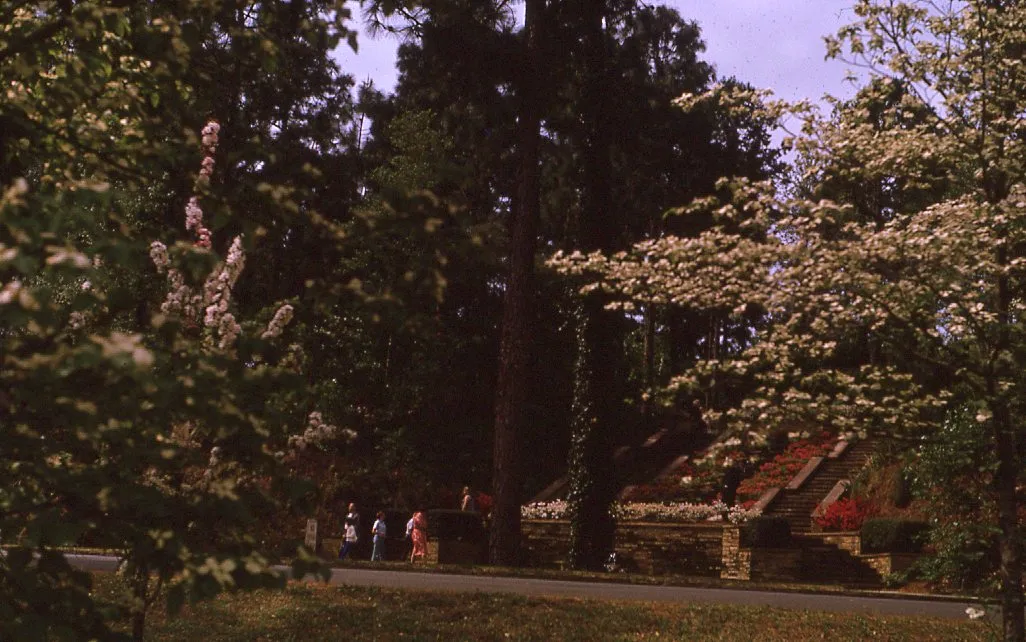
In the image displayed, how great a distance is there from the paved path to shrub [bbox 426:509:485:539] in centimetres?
802

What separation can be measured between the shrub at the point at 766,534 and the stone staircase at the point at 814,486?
418 cm

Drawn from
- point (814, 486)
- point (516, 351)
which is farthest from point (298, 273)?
point (814, 486)

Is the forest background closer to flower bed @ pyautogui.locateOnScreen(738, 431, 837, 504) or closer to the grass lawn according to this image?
the grass lawn

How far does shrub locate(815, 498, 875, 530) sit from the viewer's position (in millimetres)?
27891

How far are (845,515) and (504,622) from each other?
17.3 meters

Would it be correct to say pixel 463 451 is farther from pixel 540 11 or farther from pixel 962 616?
pixel 962 616

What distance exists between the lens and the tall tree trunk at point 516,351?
22688mm

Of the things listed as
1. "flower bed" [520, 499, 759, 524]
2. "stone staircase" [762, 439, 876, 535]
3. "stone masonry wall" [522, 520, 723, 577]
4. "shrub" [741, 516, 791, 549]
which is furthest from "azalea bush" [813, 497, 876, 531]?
"stone masonry wall" [522, 520, 723, 577]

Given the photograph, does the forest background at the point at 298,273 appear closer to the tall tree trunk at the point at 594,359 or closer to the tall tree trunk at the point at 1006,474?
the tall tree trunk at the point at 1006,474

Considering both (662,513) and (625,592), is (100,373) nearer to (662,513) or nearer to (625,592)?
(625,592)

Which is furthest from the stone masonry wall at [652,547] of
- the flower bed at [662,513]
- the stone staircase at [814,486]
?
the stone staircase at [814,486]

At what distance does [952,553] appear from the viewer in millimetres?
9672

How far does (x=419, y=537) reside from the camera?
27203 mm

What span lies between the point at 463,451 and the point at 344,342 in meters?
6.21
